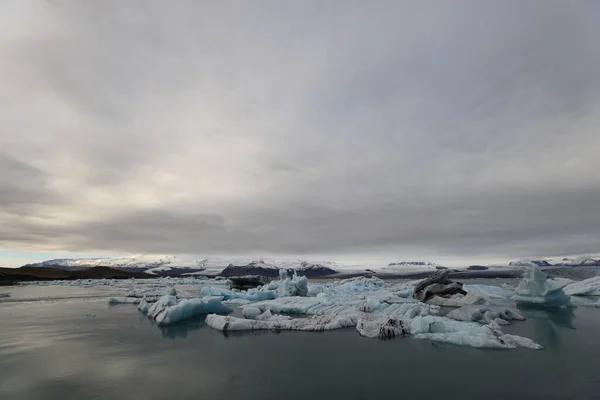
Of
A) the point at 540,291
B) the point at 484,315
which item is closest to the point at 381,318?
the point at 484,315

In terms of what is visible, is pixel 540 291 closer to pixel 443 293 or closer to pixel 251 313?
pixel 443 293

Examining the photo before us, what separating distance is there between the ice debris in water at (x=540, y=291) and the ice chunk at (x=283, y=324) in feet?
39.5

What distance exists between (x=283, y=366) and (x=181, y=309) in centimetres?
816

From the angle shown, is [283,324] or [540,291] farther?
[540,291]

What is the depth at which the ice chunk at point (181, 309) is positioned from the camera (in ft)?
46.0

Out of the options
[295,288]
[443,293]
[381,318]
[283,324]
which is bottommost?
[283,324]

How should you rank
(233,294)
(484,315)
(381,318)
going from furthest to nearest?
(233,294) < (484,315) < (381,318)

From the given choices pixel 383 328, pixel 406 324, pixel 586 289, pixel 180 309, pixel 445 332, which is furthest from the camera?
pixel 586 289

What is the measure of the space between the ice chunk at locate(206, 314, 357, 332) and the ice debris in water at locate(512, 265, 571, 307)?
12.1 meters

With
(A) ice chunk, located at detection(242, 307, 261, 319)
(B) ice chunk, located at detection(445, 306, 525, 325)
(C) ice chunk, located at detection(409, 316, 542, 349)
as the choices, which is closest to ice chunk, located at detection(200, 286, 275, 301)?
(A) ice chunk, located at detection(242, 307, 261, 319)

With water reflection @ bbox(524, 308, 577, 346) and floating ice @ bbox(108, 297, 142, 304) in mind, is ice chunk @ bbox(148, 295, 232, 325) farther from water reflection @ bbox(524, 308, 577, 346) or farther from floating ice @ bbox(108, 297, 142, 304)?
water reflection @ bbox(524, 308, 577, 346)

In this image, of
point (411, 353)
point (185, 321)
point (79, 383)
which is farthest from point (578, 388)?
point (185, 321)

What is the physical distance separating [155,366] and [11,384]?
248 centimetres

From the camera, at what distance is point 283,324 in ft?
40.6
